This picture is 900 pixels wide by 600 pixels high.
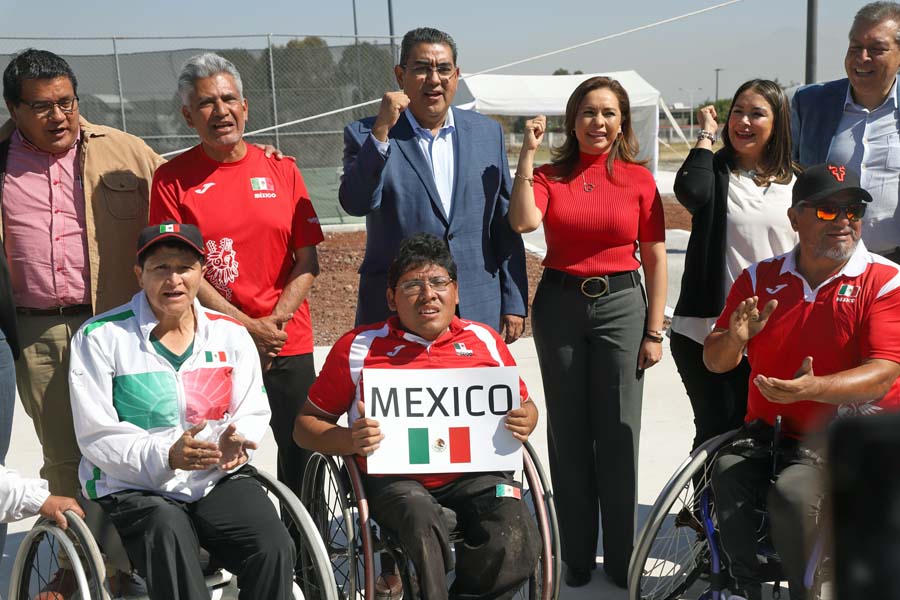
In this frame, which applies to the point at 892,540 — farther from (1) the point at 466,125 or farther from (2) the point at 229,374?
(1) the point at 466,125

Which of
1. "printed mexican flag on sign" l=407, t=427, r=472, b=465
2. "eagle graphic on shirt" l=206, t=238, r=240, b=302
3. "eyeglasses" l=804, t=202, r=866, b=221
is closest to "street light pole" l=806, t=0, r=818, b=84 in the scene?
"eyeglasses" l=804, t=202, r=866, b=221

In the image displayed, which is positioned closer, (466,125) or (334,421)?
(334,421)

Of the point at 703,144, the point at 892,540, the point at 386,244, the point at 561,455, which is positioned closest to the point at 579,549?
the point at 561,455

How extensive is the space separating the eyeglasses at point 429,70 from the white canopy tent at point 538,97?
1643 centimetres

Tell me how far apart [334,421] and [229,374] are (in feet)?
1.17

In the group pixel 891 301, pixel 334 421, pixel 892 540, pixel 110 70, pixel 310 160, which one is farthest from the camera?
pixel 310 160

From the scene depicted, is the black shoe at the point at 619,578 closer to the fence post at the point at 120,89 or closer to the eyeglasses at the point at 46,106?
the eyeglasses at the point at 46,106

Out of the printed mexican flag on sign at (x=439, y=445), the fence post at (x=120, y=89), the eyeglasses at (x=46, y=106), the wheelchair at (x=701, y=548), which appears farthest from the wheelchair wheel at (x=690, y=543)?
the fence post at (x=120, y=89)

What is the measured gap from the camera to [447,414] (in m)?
2.76

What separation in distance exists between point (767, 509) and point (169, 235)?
Result: 6.30 ft

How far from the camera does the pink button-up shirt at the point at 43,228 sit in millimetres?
3154

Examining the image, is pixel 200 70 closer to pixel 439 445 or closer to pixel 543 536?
pixel 439 445

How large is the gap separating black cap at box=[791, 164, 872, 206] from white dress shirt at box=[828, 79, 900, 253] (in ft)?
2.22

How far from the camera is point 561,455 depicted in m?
3.39
